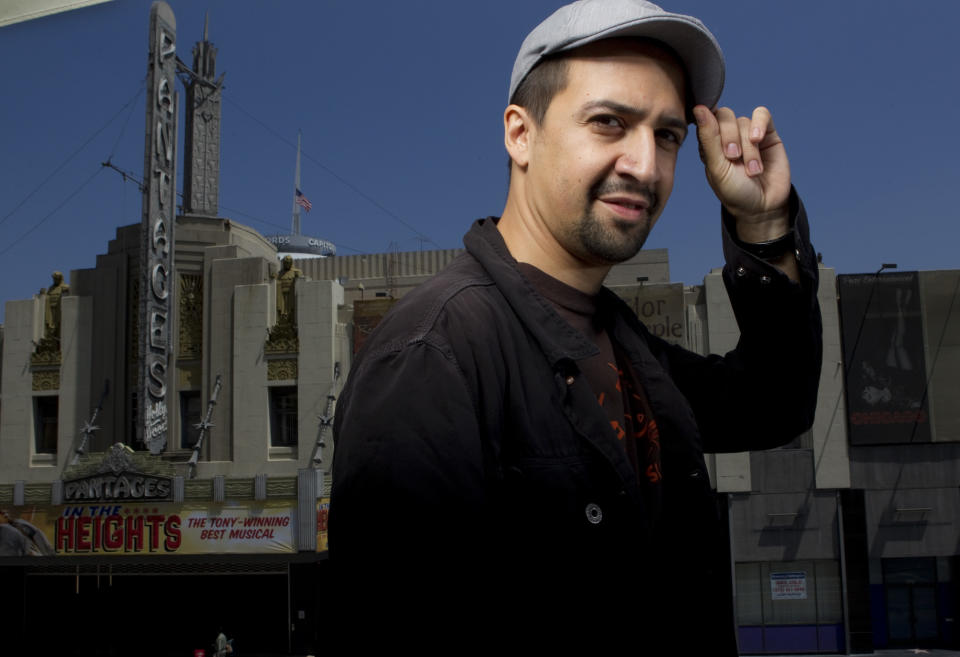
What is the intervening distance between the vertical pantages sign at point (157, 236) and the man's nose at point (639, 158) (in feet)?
78.4

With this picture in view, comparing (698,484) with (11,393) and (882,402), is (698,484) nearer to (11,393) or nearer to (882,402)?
(882,402)

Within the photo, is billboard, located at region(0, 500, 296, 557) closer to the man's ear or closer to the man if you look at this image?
the man

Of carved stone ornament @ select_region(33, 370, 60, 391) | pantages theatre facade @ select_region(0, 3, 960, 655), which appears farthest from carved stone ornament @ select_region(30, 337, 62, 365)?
carved stone ornament @ select_region(33, 370, 60, 391)

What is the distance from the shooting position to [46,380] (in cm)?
2603

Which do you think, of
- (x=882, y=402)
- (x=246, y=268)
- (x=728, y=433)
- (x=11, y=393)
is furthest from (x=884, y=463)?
(x=11, y=393)

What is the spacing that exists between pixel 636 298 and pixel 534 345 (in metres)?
23.2

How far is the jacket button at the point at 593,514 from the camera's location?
147cm

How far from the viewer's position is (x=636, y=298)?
2431 cm

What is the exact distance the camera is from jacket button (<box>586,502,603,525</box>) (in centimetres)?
147

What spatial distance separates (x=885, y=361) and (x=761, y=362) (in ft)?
79.0

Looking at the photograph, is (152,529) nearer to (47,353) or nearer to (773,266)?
(47,353)

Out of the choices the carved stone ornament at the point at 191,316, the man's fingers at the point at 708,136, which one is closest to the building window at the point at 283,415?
the carved stone ornament at the point at 191,316

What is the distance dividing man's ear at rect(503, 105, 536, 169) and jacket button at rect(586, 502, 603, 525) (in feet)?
2.50

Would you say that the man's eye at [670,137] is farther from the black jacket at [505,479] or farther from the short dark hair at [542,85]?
the black jacket at [505,479]
